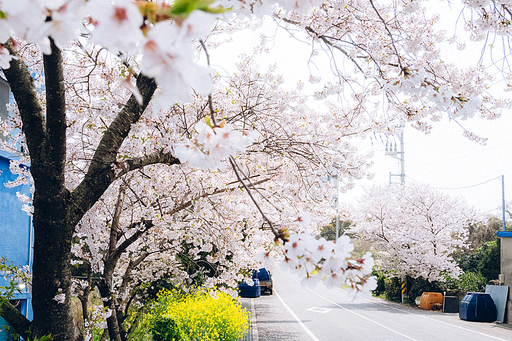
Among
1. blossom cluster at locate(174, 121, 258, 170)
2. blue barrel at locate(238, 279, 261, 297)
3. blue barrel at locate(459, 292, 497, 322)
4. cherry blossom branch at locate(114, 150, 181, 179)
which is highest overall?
cherry blossom branch at locate(114, 150, 181, 179)

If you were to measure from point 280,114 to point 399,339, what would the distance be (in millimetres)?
7392

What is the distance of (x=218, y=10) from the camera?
0.62 metres

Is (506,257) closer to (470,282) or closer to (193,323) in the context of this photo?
(470,282)

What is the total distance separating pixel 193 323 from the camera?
573 cm

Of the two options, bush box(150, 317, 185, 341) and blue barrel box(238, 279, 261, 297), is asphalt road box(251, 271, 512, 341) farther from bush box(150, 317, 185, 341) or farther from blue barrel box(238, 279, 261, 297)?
blue barrel box(238, 279, 261, 297)

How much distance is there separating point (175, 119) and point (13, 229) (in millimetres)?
4513

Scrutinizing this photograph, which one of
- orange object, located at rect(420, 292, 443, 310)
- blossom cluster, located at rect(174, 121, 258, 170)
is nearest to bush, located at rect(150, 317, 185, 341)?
blossom cluster, located at rect(174, 121, 258, 170)

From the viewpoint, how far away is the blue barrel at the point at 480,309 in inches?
514

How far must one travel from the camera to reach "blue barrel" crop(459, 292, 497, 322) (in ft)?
42.9

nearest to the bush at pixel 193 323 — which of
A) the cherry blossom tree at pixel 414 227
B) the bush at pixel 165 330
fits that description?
the bush at pixel 165 330

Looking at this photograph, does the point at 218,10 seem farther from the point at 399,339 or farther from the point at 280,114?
the point at 399,339

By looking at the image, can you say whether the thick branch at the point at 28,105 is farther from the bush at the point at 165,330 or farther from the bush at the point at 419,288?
the bush at the point at 419,288

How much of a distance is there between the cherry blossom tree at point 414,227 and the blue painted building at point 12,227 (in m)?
17.2

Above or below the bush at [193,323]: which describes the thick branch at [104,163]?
above
